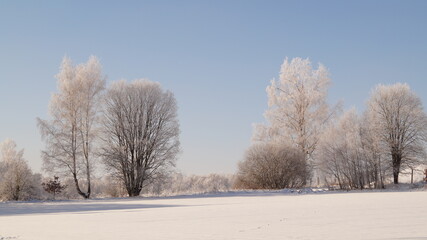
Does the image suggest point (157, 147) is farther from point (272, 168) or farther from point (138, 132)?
point (272, 168)

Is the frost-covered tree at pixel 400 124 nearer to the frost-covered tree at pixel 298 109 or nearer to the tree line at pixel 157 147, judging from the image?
the tree line at pixel 157 147

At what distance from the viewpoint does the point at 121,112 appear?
29.9 meters

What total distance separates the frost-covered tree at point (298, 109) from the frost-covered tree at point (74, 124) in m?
15.5

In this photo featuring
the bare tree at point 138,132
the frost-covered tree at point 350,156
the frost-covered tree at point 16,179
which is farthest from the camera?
the frost-covered tree at point 350,156

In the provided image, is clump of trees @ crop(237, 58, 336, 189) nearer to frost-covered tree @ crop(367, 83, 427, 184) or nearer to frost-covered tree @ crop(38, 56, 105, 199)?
frost-covered tree @ crop(367, 83, 427, 184)

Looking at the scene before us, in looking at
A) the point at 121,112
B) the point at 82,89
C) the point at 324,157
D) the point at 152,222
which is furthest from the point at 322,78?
the point at 152,222

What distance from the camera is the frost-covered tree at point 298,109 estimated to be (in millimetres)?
37188

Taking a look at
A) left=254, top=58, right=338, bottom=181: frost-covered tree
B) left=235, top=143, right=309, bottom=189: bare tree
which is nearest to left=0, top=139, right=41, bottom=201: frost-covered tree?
left=235, top=143, right=309, bottom=189: bare tree

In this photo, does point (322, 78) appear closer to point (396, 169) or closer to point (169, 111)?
point (396, 169)

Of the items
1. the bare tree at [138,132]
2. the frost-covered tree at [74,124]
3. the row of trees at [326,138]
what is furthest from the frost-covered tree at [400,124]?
the frost-covered tree at [74,124]

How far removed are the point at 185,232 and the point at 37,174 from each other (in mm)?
22097

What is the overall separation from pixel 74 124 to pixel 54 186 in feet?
13.7

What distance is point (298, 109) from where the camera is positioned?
3812cm

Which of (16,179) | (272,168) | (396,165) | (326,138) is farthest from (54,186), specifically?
(396,165)
